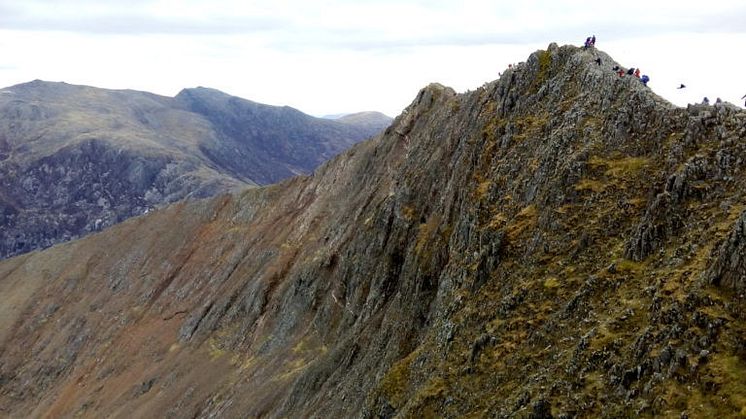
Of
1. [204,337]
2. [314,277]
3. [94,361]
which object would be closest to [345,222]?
[314,277]

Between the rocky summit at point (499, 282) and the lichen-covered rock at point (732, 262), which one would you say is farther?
the rocky summit at point (499, 282)

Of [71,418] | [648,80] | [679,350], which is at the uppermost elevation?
[648,80]

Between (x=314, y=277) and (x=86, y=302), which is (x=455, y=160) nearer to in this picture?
(x=314, y=277)

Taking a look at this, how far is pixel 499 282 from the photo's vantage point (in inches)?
1320

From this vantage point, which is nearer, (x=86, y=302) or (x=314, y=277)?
(x=314, y=277)

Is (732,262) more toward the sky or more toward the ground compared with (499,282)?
more toward the sky

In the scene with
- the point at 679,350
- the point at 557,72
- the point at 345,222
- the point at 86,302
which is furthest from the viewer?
the point at 86,302

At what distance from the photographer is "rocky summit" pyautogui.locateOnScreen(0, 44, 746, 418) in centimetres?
2352

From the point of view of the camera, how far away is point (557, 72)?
43.2 m

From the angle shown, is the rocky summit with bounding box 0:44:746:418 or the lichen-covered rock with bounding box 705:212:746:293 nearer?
the lichen-covered rock with bounding box 705:212:746:293

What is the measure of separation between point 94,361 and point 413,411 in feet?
276

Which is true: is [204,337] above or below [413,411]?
below

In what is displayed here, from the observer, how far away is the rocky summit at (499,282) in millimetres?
23516

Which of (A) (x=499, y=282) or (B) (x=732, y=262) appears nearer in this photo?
(B) (x=732, y=262)
